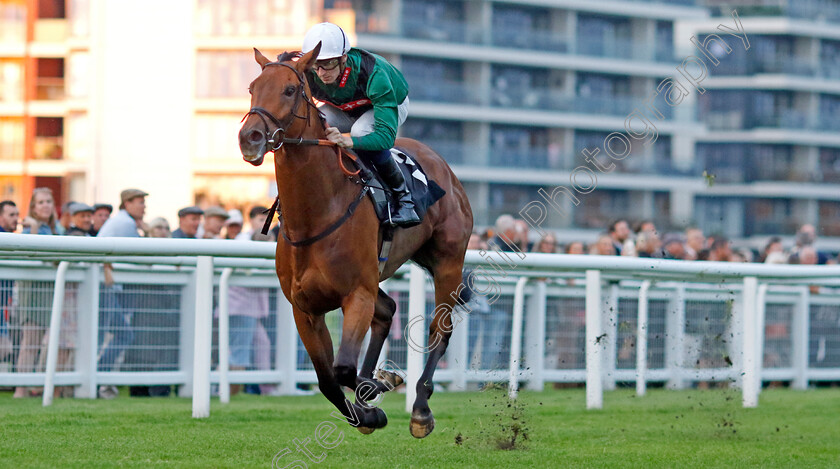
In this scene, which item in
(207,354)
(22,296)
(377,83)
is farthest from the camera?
(22,296)

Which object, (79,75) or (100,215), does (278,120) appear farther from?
(79,75)

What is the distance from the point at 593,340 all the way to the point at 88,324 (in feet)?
12.4

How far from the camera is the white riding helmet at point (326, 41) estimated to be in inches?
242

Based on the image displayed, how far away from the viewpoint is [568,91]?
53.8 metres

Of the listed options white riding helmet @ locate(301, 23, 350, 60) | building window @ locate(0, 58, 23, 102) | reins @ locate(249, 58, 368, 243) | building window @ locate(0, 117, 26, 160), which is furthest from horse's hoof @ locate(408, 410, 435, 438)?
building window @ locate(0, 58, 23, 102)

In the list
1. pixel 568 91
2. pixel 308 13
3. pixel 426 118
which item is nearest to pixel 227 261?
pixel 308 13

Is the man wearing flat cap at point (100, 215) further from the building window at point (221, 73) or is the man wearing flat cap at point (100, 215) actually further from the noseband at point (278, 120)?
the building window at point (221, 73)

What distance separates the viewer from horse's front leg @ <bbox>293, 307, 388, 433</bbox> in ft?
20.2

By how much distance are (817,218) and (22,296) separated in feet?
182

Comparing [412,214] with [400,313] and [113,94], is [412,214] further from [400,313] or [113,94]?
[113,94]

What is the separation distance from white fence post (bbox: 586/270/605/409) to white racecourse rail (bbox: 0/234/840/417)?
11 mm

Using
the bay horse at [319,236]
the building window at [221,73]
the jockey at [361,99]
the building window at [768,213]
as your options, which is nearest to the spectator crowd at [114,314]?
the jockey at [361,99]

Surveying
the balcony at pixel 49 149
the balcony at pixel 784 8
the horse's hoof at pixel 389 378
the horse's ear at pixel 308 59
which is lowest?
the horse's hoof at pixel 389 378

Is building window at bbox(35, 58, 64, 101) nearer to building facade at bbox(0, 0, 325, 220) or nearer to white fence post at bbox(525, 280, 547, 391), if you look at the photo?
building facade at bbox(0, 0, 325, 220)
